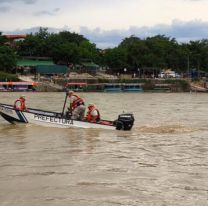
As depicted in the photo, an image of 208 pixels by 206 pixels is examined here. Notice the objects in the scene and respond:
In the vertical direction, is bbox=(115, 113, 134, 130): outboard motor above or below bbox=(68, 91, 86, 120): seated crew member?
below

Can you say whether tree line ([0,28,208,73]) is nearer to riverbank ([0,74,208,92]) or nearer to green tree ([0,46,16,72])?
green tree ([0,46,16,72])

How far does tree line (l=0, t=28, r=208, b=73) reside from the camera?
362ft

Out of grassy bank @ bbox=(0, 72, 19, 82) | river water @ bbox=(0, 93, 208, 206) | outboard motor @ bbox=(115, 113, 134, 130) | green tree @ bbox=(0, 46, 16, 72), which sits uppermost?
green tree @ bbox=(0, 46, 16, 72)

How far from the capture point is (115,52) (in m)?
118

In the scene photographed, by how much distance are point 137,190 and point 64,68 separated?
332ft

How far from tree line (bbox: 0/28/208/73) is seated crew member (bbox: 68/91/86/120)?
76.4 m

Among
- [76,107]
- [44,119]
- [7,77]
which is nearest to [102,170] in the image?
[76,107]

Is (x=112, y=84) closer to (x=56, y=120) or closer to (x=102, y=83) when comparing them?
(x=102, y=83)

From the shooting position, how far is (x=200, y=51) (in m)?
134

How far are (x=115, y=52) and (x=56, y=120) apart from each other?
93438mm

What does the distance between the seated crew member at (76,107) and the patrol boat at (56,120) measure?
343mm

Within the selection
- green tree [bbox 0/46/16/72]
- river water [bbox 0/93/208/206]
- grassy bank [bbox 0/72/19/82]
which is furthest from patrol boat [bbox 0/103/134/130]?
green tree [bbox 0/46/16/72]

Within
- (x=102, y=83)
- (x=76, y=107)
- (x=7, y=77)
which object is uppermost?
(x=7, y=77)

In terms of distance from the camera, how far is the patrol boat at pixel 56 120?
24.6 m
